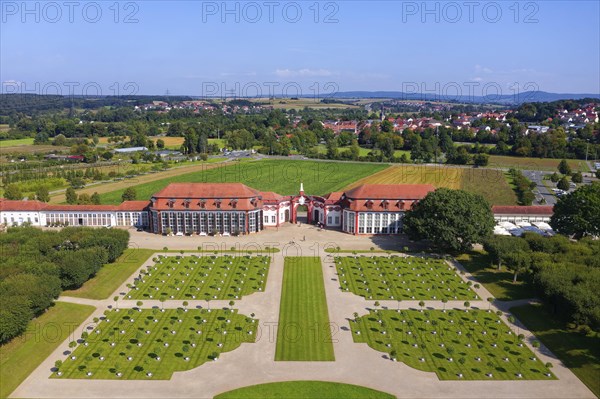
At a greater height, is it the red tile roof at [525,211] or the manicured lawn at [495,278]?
the red tile roof at [525,211]

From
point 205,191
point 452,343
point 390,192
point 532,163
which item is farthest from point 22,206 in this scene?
point 532,163

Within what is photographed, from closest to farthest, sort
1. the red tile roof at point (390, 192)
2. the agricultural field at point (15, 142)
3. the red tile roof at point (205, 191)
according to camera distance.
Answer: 1. the red tile roof at point (205, 191)
2. the red tile roof at point (390, 192)
3. the agricultural field at point (15, 142)

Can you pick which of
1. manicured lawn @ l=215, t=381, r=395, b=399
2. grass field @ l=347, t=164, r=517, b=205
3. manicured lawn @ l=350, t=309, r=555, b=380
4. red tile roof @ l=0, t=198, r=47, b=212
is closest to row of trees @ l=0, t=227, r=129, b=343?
red tile roof @ l=0, t=198, r=47, b=212

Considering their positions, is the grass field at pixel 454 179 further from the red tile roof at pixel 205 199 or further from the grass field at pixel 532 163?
the red tile roof at pixel 205 199

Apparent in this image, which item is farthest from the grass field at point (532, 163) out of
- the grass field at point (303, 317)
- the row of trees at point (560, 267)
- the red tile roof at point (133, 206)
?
the red tile roof at point (133, 206)

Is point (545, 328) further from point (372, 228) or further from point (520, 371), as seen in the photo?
point (372, 228)

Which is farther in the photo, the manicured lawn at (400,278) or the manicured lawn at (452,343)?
the manicured lawn at (400,278)

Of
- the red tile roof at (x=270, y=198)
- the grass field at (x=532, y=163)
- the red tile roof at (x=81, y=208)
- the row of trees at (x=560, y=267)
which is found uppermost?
the grass field at (x=532, y=163)

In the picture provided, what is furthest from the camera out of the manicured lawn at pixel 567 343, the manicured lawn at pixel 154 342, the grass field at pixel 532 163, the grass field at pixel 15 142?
the grass field at pixel 15 142
